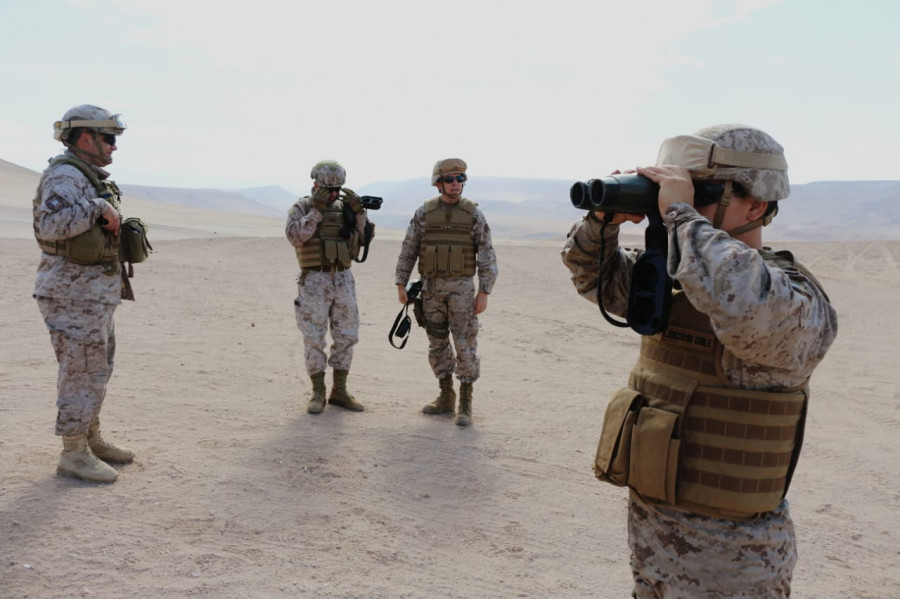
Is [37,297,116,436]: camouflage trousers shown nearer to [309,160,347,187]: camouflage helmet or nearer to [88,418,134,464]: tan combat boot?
[88,418,134,464]: tan combat boot

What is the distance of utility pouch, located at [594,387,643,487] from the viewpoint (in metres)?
2.22

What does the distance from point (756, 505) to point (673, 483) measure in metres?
0.24

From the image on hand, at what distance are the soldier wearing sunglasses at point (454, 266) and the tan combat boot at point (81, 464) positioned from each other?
2640 mm

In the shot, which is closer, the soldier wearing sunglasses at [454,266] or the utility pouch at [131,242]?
the utility pouch at [131,242]

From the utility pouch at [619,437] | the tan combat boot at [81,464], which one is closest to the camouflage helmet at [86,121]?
the tan combat boot at [81,464]

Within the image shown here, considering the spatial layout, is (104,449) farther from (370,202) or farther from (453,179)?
(453,179)

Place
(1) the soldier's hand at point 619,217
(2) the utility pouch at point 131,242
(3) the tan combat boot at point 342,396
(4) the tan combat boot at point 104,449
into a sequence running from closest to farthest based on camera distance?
(1) the soldier's hand at point 619,217
(2) the utility pouch at point 131,242
(4) the tan combat boot at point 104,449
(3) the tan combat boot at point 342,396

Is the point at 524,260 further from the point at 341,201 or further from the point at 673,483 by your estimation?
the point at 673,483

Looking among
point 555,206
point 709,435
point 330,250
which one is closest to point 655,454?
point 709,435

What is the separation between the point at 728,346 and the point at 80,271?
12.2 ft

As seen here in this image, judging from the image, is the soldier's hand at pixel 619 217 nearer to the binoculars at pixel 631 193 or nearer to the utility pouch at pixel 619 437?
the binoculars at pixel 631 193

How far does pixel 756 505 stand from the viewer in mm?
2066

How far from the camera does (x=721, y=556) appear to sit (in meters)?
2.10

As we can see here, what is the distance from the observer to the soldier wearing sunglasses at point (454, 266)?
5.88 meters
